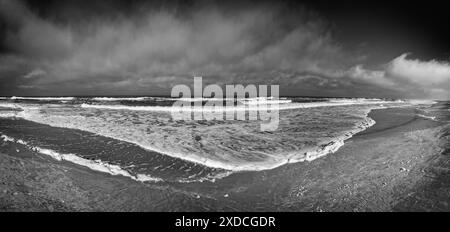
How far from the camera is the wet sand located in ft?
14.8

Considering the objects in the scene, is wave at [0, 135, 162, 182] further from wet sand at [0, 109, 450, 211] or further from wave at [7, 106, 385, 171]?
wave at [7, 106, 385, 171]

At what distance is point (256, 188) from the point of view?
545cm

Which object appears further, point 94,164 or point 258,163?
point 258,163

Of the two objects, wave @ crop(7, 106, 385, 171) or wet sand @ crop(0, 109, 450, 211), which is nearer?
wet sand @ crop(0, 109, 450, 211)

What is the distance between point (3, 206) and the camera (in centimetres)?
419

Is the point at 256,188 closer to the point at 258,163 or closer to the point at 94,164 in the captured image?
the point at 258,163

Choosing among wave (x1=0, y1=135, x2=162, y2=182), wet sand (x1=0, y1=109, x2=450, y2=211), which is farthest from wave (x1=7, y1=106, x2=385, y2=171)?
wave (x1=0, y1=135, x2=162, y2=182)

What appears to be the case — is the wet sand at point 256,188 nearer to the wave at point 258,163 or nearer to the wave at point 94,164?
the wave at point 94,164

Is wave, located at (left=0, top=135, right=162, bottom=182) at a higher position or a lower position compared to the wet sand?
higher

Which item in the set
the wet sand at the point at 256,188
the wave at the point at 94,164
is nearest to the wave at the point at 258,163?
the wet sand at the point at 256,188

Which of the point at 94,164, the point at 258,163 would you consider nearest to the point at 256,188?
the point at 258,163

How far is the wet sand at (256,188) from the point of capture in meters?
4.52

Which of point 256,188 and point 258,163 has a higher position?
point 258,163
